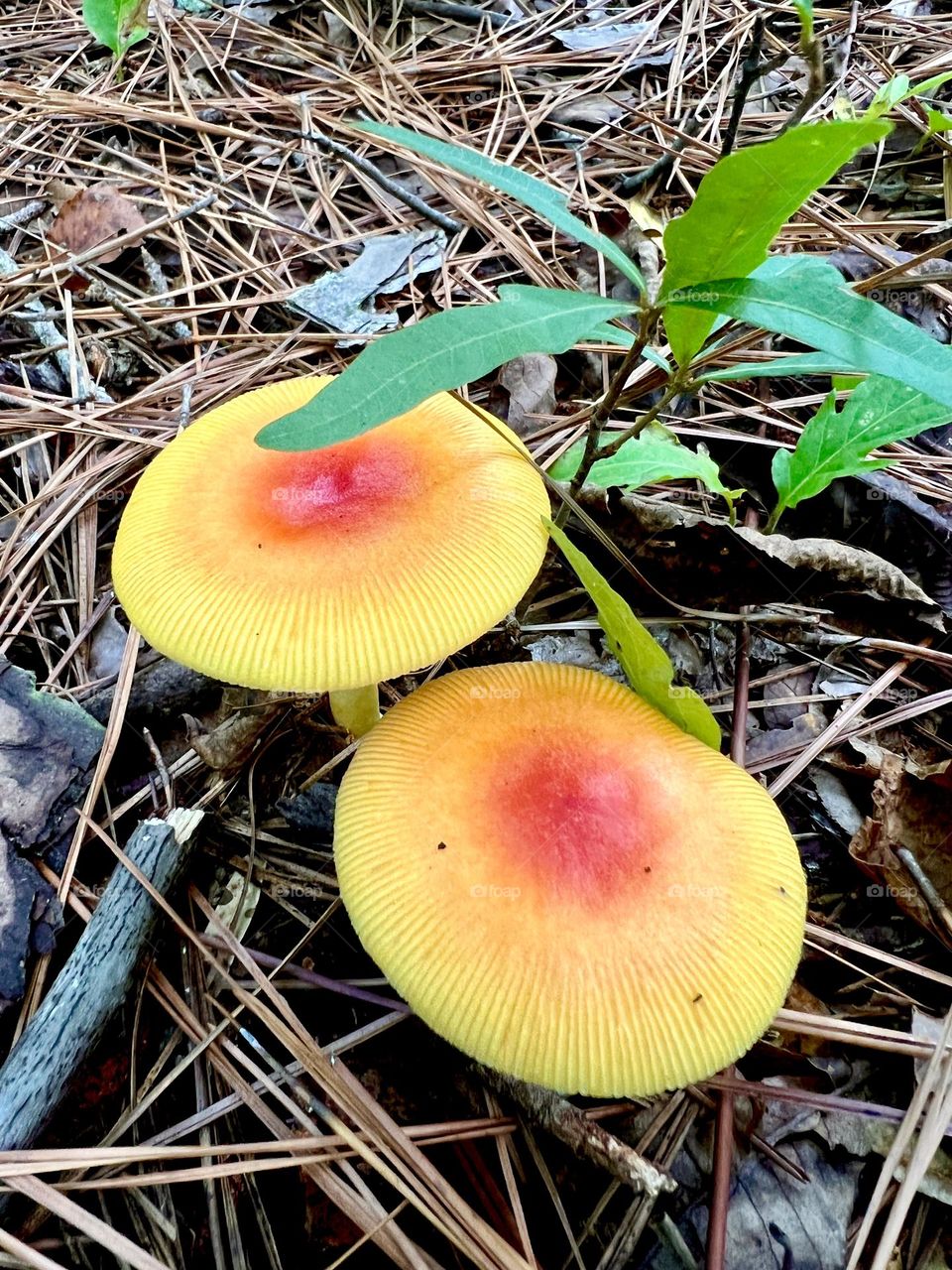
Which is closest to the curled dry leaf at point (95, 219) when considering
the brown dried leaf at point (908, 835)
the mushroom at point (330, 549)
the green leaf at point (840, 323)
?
the mushroom at point (330, 549)

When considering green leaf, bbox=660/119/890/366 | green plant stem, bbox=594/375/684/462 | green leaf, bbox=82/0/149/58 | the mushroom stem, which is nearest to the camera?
green leaf, bbox=660/119/890/366

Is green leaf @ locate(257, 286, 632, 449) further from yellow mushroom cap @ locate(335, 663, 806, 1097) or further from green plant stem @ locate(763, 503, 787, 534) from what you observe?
green plant stem @ locate(763, 503, 787, 534)

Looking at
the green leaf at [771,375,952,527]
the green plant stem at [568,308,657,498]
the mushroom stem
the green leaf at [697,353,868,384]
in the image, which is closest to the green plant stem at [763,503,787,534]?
the green leaf at [771,375,952,527]

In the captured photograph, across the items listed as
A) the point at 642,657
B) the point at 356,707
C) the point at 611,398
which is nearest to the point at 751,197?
the point at 611,398

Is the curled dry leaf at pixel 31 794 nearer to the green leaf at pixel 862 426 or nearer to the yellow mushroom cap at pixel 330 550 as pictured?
the yellow mushroom cap at pixel 330 550

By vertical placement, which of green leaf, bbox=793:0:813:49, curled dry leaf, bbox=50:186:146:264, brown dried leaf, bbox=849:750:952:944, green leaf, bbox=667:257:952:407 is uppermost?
green leaf, bbox=793:0:813:49

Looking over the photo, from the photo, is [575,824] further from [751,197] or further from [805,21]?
[805,21]

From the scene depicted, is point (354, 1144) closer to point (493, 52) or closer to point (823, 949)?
point (823, 949)
